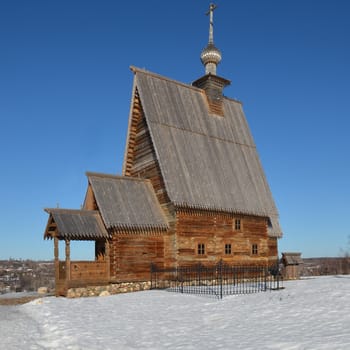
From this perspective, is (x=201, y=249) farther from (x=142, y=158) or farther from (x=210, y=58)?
(x=210, y=58)

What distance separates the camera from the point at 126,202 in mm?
22984

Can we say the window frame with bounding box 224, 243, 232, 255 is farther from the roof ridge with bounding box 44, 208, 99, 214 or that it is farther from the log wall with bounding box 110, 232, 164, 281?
the roof ridge with bounding box 44, 208, 99, 214

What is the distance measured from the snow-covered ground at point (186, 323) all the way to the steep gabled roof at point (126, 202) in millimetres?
5170

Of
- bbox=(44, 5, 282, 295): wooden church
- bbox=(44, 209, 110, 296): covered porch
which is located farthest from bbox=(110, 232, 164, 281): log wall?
bbox=(44, 209, 110, 296): covered porch

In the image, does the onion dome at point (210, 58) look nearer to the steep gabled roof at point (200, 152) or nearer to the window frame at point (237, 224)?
the steep gabled roof at point (200, 152)

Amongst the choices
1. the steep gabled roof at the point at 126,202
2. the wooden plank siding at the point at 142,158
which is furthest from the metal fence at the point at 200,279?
the wooden plank siding at the point at 142,158

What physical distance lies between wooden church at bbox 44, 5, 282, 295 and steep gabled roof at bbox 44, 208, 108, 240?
0.05 m

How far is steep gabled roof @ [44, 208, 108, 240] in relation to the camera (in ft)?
65.0

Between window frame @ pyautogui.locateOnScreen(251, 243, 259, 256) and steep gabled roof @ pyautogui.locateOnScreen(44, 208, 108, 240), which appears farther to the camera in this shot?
window frame @ pyautogui.locateOnScreen(251, 243, 259, 256)

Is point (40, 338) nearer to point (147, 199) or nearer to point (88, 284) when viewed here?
point (88, 284)

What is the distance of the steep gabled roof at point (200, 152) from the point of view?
25.2 m

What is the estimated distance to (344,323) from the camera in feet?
33.7

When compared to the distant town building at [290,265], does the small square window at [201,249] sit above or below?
above

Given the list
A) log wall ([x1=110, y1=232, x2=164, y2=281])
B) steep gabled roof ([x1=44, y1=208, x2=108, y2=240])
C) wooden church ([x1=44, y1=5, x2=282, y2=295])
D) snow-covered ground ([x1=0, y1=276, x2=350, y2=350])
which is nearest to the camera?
snow-covered ground ([x1=0, y1=276, x2=350, y2=350])
